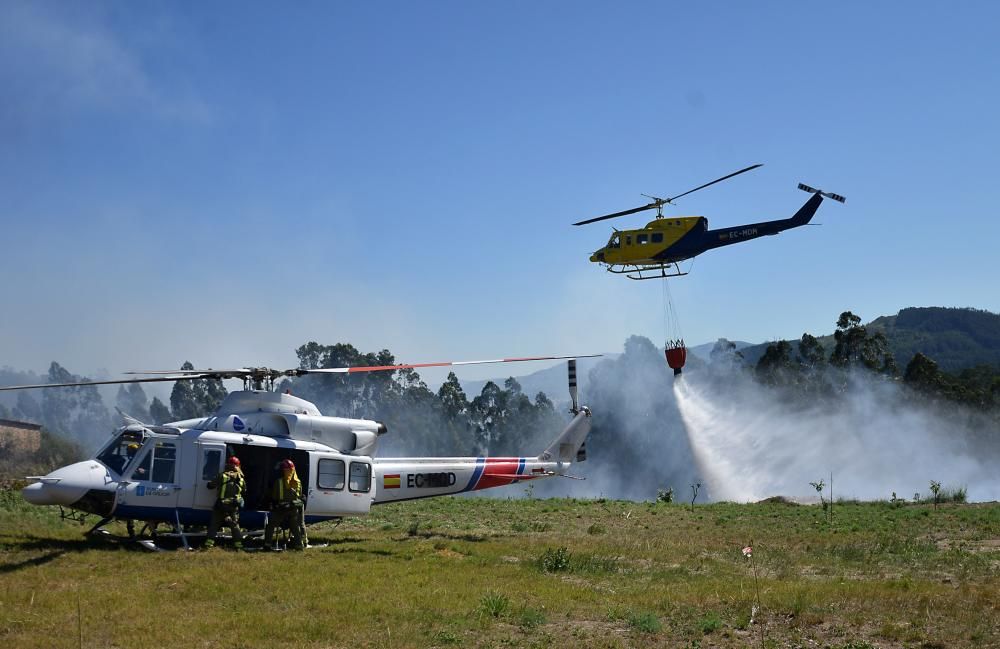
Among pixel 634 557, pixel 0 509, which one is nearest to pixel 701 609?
pixel 634 557

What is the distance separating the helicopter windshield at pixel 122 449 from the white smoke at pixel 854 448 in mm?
59269

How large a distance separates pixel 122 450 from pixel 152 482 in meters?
0.96

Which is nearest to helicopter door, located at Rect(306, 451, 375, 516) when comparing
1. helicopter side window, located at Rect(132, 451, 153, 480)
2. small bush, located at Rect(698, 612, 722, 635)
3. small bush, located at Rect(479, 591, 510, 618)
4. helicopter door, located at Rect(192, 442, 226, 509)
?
helicopter door, located at Rect(192, 442, 226, 509)

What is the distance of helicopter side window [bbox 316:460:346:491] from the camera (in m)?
19.1

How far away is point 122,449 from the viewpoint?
57.6ft

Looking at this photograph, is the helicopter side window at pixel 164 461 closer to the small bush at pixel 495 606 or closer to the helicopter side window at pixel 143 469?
the helicopter side window at pixel 143 469

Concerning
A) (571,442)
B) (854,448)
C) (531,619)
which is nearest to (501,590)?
(531,619)

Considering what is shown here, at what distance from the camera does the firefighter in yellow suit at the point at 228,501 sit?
17328 mm

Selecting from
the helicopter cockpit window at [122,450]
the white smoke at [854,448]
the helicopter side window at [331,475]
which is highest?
the helicopter cockpit window at [122,450]

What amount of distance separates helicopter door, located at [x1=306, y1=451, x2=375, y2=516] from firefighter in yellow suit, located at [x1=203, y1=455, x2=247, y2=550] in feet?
5.75

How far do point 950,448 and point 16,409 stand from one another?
121 metres

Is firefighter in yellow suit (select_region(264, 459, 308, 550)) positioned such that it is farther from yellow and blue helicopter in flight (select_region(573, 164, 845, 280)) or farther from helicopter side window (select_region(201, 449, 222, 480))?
yellow and blue helicopter in flight (select_region(573, 164, 845, 280))

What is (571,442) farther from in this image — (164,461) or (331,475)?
(164,461)

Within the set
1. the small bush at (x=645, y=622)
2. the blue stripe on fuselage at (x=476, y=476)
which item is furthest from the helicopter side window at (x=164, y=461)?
the small bush at (x=645, y=622)
